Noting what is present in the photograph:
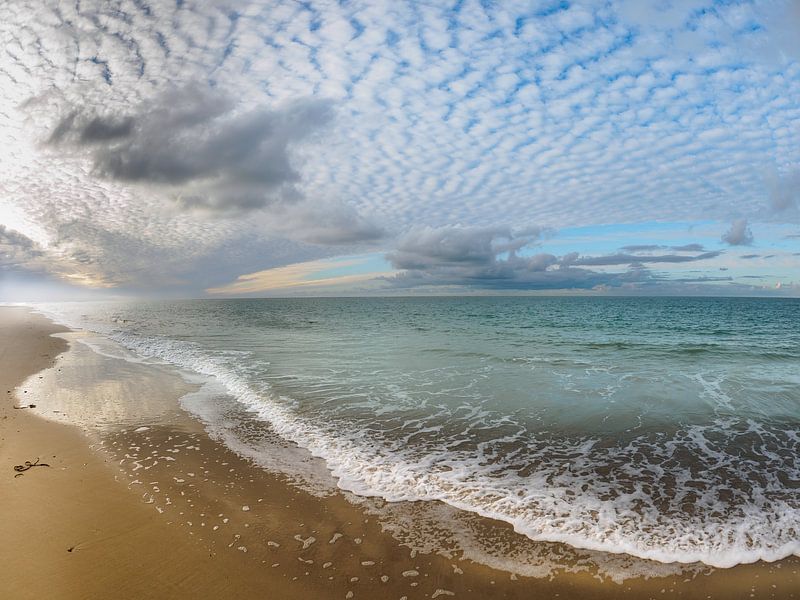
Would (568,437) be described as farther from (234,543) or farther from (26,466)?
(26,466)

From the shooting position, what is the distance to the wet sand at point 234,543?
4.75m

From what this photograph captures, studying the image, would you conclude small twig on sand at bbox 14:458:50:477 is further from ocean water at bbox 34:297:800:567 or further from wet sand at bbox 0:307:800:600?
ocean water at bbox 34:297:800:567

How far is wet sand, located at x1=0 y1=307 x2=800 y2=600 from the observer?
4746mm

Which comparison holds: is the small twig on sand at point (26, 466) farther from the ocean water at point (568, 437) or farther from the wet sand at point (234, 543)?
the ocean water at point (568, 437)

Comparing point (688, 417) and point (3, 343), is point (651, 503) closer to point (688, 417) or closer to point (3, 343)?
point (688, 417)

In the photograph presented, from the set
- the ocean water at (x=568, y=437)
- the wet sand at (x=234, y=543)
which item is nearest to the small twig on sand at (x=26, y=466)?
the wet sand at (x=234, y=543)

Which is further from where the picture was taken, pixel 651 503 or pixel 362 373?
pixel 362 373

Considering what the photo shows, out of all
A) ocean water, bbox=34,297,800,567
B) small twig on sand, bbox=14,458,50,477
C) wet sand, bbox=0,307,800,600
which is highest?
small twig on sand, bbox=14,458,50,477

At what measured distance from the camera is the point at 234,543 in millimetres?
5555

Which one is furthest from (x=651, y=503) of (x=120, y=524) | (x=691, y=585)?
(x=120, y=524)

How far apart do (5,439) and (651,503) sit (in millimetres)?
13554

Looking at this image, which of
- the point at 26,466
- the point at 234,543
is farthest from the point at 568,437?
the point at 26,466

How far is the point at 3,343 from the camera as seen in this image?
28.3 meters

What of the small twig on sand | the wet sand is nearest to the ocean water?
the wet sand
